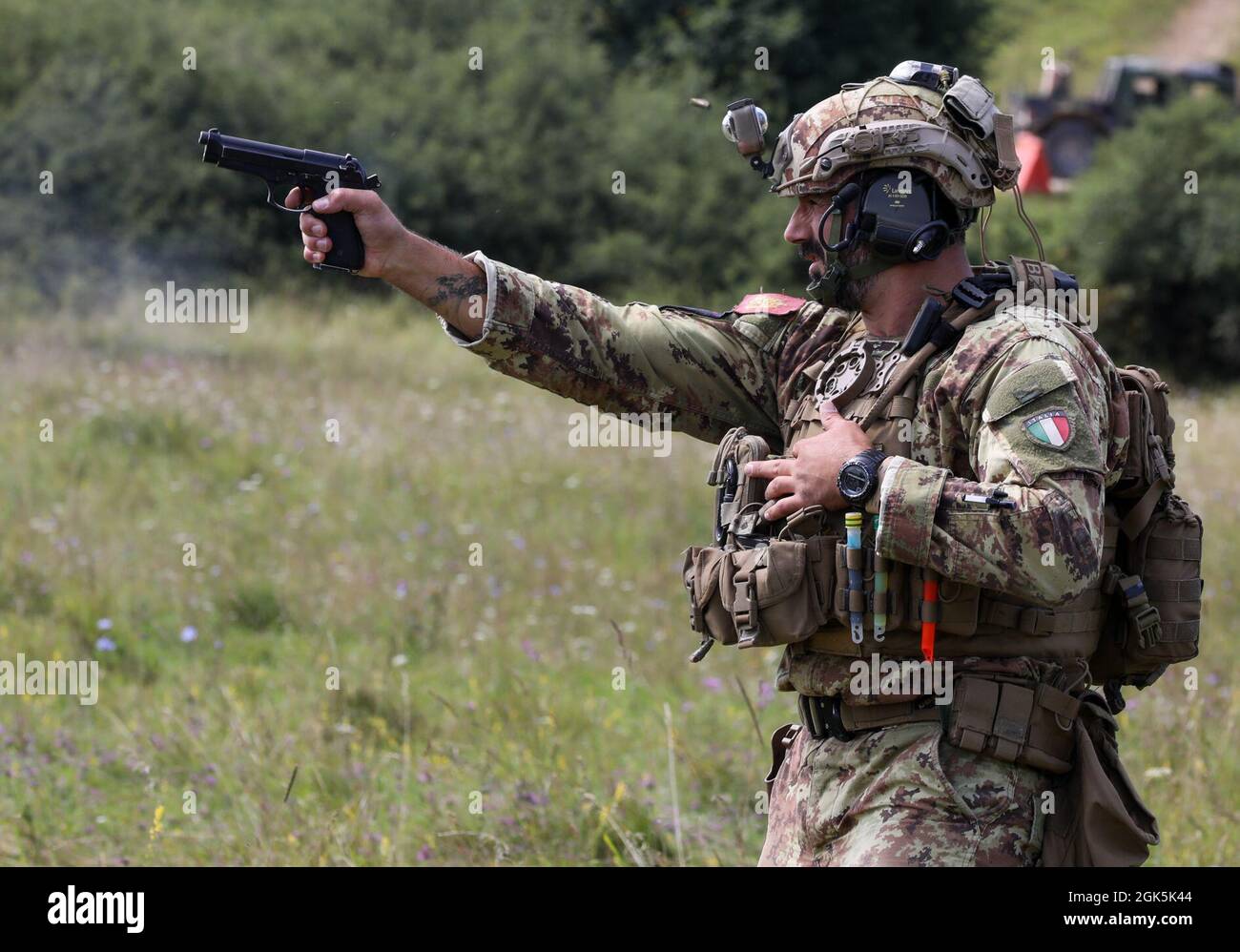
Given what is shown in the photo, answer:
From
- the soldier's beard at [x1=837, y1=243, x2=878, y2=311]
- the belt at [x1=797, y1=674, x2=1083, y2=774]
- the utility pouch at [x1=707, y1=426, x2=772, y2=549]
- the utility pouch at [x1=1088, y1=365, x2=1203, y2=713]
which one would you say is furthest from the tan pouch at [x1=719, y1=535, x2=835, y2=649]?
the utility pouch at [x1=1088, y1=365, x2=1203, y2=713]

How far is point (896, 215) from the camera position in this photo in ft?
9.84

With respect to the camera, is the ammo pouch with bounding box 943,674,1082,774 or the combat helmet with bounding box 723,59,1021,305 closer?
the ammo pouch with bounding box 943,674,1082,774

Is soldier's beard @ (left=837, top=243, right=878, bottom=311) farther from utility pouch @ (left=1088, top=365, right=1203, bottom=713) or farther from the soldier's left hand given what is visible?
utility pouch @ (left=1088, top=365, right=1203, bottom=713)

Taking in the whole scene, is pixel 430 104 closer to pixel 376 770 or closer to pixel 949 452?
pixel 376 770

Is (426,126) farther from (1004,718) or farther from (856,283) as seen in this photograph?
(1004,718)

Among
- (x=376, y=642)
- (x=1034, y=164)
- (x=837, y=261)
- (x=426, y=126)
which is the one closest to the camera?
(x=837, y=261)

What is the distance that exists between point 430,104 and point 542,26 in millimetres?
3337

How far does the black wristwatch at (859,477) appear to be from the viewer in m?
2.77

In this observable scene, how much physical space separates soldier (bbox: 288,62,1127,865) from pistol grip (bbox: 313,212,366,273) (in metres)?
0.02

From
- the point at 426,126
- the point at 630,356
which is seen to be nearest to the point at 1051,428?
the point at 630,356

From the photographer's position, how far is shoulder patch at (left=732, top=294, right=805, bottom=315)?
11.1ft

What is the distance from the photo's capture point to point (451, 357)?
13.2m

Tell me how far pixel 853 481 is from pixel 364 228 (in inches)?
44.5
